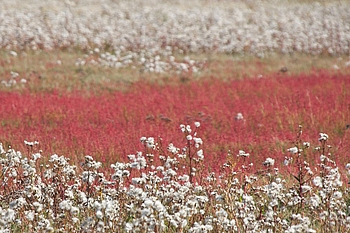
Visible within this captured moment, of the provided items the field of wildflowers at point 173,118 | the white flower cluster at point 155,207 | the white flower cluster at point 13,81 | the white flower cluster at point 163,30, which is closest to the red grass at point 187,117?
the field of wildflowers at point 173,118

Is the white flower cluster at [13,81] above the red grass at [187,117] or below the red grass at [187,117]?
below

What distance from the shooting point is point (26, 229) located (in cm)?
724

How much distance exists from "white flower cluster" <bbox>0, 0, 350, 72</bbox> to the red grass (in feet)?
12.8

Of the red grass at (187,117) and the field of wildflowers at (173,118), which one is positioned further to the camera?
the red grass at (187,117)

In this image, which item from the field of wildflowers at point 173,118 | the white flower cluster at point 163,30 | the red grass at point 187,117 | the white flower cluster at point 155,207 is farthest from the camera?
the white flower cluster at point 163,30

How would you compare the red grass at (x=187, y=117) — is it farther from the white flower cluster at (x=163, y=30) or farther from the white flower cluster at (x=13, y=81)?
the white flower cluster at (x=163, y=30)

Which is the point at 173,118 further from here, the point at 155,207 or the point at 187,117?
the point at 155,207

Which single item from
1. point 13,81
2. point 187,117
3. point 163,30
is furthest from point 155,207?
point 163,30

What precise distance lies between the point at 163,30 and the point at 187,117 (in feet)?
41.6

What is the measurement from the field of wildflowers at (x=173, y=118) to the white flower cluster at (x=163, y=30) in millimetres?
91

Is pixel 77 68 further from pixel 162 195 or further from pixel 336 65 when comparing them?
pixel 162 195

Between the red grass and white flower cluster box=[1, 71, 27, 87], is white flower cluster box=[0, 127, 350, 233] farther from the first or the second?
white flower cluster box=[1, 71, 27, 87]

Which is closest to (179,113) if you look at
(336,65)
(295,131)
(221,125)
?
(221,125)

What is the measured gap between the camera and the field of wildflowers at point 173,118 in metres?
7.09
